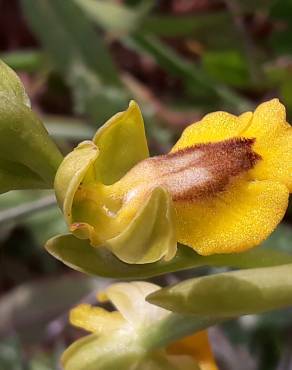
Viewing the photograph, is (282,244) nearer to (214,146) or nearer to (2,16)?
(214,146)

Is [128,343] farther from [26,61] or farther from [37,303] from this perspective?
[26,61]

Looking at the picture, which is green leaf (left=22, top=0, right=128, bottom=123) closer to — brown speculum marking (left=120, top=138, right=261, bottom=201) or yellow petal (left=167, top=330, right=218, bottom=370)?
yellow petal (left=167, top=330, right=218, bottom=370)

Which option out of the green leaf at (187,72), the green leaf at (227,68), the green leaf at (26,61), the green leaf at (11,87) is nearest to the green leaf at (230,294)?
the green leaf at (11,87)

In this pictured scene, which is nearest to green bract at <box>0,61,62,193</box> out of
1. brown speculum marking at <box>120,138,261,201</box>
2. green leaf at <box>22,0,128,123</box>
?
brown speculum marking at <box>120,138,261,201</box>

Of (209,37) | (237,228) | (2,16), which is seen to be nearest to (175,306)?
(237,228)

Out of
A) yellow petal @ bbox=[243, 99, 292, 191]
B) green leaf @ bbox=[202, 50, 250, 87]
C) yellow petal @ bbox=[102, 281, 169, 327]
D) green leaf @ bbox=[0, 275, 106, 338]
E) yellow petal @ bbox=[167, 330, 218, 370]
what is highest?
yellow petal @ bbox=[243, 99, 292, 191]

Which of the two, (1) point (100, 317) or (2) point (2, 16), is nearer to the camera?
(1) point (100, 317)

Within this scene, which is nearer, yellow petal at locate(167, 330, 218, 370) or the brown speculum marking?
the brown speculum marking
